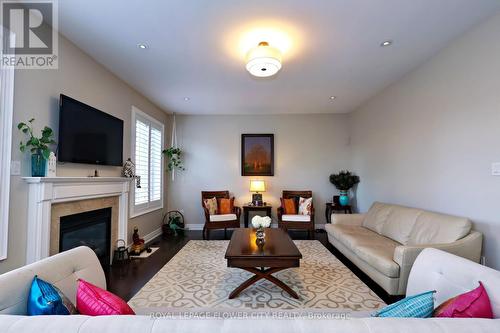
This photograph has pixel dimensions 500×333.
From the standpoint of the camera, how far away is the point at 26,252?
2168 millimetres

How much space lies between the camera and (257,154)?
18.9ft

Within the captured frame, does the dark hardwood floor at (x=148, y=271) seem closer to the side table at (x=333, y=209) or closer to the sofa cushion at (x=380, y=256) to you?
the sofa cushion at (x=380, y=256)

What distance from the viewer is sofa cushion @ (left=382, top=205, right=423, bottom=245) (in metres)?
3.01

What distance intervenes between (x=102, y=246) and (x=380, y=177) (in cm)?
466

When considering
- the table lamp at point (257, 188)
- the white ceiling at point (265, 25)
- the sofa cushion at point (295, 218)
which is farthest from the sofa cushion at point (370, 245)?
the white ceiling at point (265, 25)

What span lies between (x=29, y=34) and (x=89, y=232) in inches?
88.3

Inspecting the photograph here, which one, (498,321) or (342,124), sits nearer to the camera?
(498,321)

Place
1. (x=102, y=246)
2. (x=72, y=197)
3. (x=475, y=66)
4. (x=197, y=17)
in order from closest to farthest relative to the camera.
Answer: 1. (x=197, y=17)
2. (x=475, y=66)
3. (x=72, y=197)
4. (x=102, y=246)

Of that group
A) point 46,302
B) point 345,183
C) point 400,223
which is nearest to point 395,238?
point 400,223

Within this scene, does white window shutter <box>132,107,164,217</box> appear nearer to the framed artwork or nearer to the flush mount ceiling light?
the framed artwork

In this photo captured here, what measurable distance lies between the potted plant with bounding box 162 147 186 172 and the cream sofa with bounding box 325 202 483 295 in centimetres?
361

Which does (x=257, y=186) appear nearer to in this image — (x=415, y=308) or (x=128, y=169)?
(x=128, y=169)

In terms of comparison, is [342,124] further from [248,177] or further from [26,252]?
[26,252]

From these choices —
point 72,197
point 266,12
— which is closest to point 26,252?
point 72,197
